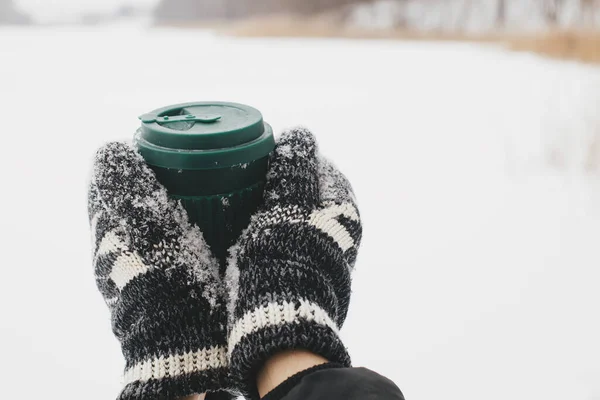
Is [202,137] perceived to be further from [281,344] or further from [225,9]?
[225,9]

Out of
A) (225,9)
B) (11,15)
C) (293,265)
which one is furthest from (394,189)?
(11,15)

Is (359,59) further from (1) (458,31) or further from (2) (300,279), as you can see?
(2) (300,279)

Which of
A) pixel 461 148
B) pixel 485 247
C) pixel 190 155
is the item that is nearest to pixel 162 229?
pixel 190 155

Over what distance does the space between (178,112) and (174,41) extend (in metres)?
1.98

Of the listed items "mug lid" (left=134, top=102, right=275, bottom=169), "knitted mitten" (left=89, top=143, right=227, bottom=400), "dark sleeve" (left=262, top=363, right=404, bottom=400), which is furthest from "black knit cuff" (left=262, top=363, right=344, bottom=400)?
"mug lid" (left=134, top=102, right=275, bottom=169)

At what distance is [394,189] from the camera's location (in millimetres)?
1351

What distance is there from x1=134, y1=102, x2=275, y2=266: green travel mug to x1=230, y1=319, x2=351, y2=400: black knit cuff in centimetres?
13

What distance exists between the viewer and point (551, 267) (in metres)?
1.07

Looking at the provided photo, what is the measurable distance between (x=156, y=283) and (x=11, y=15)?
256 cm

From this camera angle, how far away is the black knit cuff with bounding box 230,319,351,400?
43 centimetres

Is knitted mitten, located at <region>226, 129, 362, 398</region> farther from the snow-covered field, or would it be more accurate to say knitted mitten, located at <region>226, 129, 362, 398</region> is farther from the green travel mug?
the snow-covered field

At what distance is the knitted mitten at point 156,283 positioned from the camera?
46cm

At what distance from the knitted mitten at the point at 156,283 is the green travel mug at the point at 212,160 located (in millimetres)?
18

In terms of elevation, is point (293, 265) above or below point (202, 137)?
below
